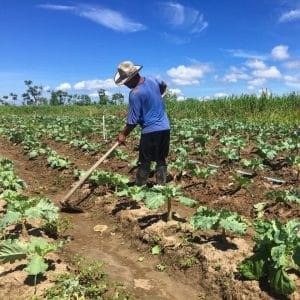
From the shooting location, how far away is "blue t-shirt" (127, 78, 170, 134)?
6.04 m

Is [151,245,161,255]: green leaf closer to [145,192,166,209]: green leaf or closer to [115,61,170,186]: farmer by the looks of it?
[145,192,166,209]: green leaf

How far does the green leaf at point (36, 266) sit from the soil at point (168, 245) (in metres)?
0.18

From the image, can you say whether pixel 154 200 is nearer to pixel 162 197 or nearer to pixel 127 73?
pixel 162 197

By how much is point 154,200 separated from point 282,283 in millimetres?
1882

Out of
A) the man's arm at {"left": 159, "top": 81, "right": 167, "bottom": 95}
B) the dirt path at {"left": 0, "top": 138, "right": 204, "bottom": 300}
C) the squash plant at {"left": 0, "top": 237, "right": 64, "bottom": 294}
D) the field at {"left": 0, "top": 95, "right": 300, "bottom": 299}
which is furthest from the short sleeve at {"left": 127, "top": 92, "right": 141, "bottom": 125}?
the squash plant at {"left": 0, "top": 237, "right": 64, "bottom": 294}

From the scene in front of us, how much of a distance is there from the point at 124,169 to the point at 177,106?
16.3 meters

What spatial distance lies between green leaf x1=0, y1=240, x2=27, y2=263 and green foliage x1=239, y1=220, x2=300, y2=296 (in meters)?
2.03

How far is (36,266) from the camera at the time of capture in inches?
145

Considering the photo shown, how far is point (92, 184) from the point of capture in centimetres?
734

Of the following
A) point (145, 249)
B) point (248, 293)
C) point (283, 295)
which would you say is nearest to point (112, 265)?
point (145, 249)

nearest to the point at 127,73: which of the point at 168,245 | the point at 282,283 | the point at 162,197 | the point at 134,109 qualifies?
the point at 134,109

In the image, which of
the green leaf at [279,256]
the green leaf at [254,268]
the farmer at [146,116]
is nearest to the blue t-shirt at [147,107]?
the farmer at [146,116]

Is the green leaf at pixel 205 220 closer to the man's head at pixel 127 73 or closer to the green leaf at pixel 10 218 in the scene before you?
the green leaf at pixel 10 218

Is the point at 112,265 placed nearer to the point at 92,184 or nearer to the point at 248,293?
the point at 248,293
